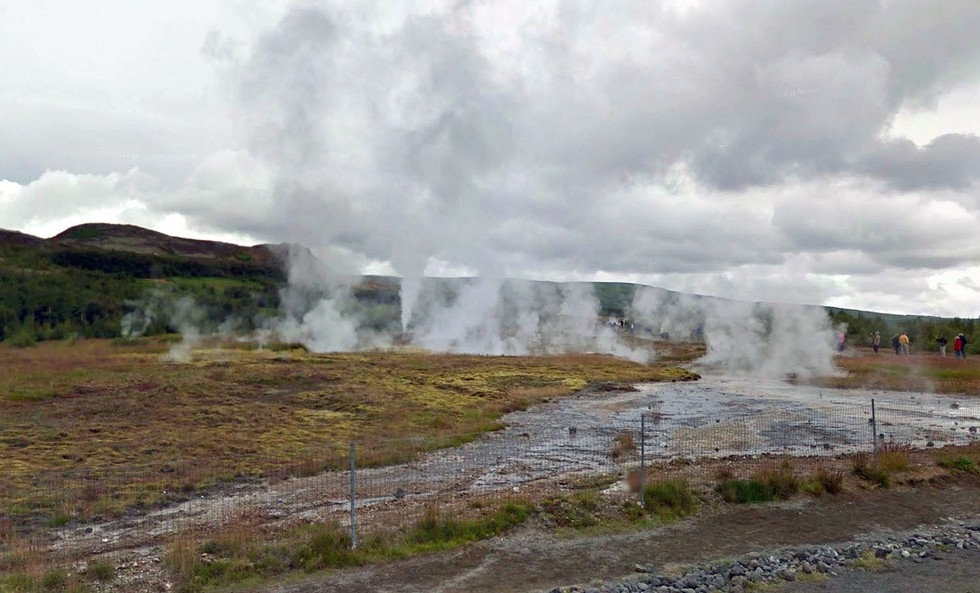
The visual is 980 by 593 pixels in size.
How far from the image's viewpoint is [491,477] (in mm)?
19750

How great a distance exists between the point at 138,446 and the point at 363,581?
18053 millimetres

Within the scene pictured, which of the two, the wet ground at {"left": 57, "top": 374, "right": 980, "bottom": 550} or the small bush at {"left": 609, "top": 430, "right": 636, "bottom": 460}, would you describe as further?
the small bush at {"left": 609, "top": 430, "right": 636, "bottom": 460}

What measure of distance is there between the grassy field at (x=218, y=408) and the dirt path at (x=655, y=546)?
9.50 m

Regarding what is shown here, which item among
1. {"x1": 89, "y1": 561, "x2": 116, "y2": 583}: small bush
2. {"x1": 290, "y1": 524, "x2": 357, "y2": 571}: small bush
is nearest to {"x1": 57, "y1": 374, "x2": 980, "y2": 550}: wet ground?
{"x1": 290, "y1": 524, "x2": 357, "y2": 571}: small bush

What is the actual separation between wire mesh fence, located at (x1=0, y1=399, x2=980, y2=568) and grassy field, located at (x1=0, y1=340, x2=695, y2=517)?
233mm

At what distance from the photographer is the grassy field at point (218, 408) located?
71.4 ft

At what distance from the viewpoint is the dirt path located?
34.8 ft

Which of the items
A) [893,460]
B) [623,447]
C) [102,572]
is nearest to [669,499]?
[893,460]

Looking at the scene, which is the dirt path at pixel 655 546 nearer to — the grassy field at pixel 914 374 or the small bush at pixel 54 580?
the small bush at pixel 54 580

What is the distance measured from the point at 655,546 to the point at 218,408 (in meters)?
27.5

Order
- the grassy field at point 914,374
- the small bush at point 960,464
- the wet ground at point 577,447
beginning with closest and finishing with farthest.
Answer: the wet ground at point 577,447, the small bush at point 960,464, the grassy field at point 914,374

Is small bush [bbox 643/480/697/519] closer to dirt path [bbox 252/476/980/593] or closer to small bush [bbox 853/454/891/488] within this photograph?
dirt path [bbox 252/476/980/593]

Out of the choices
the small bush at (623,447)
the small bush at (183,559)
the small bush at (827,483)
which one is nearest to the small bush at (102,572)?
the small bush at (183,559)

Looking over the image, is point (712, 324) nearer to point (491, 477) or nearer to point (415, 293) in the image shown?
point (415, 293)
